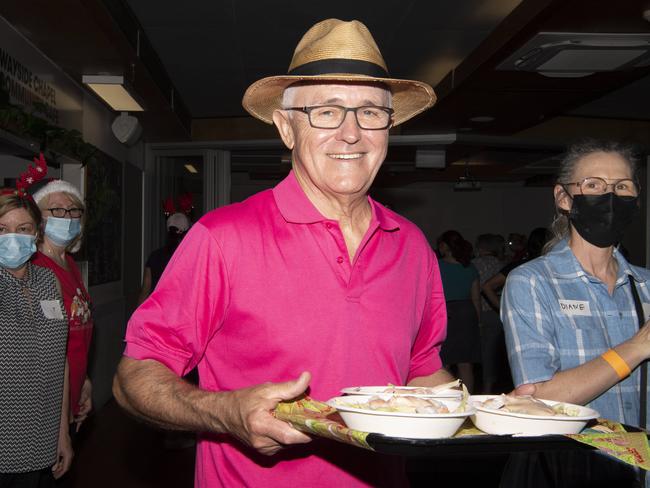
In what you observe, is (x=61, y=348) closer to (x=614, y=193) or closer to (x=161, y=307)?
(x=161, y=307)

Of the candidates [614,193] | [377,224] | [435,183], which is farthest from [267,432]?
[435,183]

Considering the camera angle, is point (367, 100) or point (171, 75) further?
point (171, 75)

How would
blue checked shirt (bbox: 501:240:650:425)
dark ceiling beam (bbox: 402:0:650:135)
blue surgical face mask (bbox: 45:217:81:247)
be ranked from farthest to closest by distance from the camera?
dark ceiling beam (bbox: 402:0:650:135), blue surgical face mask (bbox: 45:217:81:247), blue checked shirt (bbox: 501:240:650:425)

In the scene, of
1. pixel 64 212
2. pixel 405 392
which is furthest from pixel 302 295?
pixel 64 212

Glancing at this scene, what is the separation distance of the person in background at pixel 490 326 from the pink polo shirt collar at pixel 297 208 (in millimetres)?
4949

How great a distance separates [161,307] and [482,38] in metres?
5.31

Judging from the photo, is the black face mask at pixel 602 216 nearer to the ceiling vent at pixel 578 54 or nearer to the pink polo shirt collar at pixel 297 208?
the pink polo shirt collar at pixel 297 208

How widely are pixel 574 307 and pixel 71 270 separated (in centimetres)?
266

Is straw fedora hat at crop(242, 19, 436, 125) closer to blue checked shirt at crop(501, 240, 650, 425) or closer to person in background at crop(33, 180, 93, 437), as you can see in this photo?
blue checked shirt at crop(501, 240, 650, 425)

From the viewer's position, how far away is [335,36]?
1.63m

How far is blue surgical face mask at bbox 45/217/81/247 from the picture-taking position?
3.69 meters

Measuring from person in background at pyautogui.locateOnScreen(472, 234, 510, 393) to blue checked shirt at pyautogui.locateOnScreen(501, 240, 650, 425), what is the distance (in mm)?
4518

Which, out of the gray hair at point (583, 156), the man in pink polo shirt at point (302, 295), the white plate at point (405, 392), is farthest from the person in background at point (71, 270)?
the white plate at point (405, 392)

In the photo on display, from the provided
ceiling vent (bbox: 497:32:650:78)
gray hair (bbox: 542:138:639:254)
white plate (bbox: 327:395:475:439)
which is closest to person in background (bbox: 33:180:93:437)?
gray hair (bbox: 542:138:639:254)
